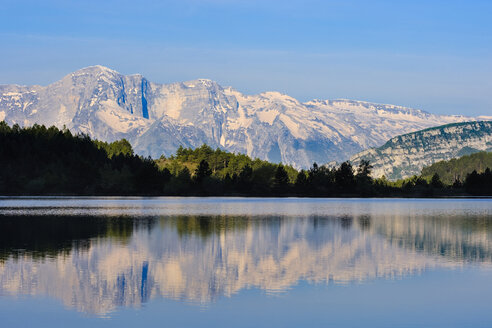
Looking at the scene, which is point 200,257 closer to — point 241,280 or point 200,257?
point 200,257

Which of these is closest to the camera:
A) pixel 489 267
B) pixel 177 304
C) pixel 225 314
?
pixel 225 314

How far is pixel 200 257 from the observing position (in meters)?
49.4

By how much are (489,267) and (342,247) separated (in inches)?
580

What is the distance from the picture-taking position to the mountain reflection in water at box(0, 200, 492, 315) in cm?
3572

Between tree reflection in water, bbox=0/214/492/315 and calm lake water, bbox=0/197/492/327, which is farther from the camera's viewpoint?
tree reflection in water, bbox=0/214/492/315

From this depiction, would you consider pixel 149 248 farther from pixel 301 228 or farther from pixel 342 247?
pixel 301 228

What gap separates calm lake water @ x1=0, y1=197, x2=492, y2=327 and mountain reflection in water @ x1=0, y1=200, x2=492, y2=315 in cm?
9

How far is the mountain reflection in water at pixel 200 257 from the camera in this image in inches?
1406

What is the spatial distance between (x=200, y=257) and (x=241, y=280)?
36.3 feet

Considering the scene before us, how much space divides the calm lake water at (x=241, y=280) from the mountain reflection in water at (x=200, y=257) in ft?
0.29

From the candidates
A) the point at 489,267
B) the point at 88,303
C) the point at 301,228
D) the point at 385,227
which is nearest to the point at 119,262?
the point at 88,303

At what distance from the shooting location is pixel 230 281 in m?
38.4

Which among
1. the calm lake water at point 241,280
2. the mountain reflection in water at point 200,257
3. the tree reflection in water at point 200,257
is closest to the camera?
the calm lake water at point 241,280

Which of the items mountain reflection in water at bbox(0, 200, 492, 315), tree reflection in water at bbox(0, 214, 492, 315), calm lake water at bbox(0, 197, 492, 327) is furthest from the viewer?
tree reflection in water at bbox(0, 214, 492, 315)
